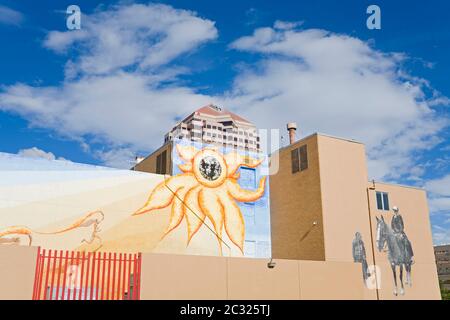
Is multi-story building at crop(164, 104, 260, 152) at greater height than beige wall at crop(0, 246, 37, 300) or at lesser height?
greater

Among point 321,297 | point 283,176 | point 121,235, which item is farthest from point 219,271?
point 283,176

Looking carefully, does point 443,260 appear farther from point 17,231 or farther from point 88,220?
point 17,231

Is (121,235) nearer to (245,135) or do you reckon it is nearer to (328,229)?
(328,229)

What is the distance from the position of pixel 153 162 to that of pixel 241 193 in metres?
5.11

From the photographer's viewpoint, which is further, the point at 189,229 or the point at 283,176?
the point at 283,176

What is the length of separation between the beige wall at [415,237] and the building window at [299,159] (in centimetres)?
376

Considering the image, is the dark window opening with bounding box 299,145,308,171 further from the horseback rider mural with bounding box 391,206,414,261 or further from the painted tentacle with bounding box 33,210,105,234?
the painted tentacle with bounding box 33,210,105,234

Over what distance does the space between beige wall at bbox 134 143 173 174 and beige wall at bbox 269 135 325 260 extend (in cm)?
589

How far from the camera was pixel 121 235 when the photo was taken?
20.5 metres

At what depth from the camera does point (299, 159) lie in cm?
2422

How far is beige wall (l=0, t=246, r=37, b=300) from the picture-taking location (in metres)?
11.9

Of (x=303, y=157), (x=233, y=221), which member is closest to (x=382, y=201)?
(x=303, y=157)

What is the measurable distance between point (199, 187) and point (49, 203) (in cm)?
713

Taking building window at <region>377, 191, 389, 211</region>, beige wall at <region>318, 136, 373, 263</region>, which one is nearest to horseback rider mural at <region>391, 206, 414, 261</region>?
building window at <region>377, 191, 389, 211</region>
